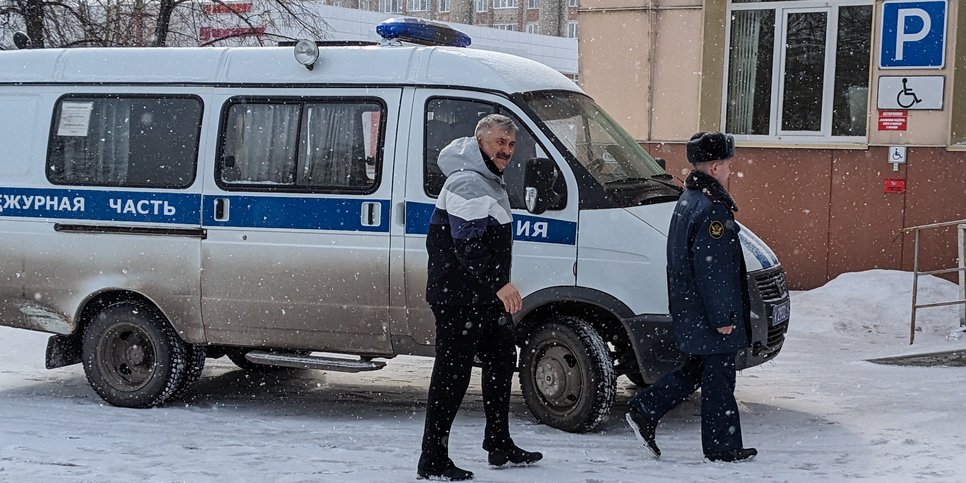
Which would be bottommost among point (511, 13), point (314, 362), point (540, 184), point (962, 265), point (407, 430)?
point (407, 430)

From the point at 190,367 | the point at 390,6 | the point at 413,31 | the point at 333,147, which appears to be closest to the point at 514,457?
the point at 333,147

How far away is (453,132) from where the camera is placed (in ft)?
25.1

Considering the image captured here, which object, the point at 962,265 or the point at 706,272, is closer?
the point at 706,272

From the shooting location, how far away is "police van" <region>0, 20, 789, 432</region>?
737 centimetres

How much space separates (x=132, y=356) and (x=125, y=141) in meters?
1.44

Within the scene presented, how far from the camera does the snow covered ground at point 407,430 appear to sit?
21.0 ft

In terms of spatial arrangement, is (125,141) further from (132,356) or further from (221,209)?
(132,356)

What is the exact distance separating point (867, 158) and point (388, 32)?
24.0 ft

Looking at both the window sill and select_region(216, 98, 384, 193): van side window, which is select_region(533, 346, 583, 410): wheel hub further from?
the window sill

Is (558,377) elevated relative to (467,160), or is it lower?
lower

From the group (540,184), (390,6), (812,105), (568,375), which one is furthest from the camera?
(390,6)

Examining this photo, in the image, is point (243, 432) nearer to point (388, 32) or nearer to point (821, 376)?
point (388, 32)

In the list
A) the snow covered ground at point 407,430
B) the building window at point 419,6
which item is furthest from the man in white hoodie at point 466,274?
the building window at point 419,6

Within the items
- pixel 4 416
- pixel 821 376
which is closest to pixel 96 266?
pixel 4 416
